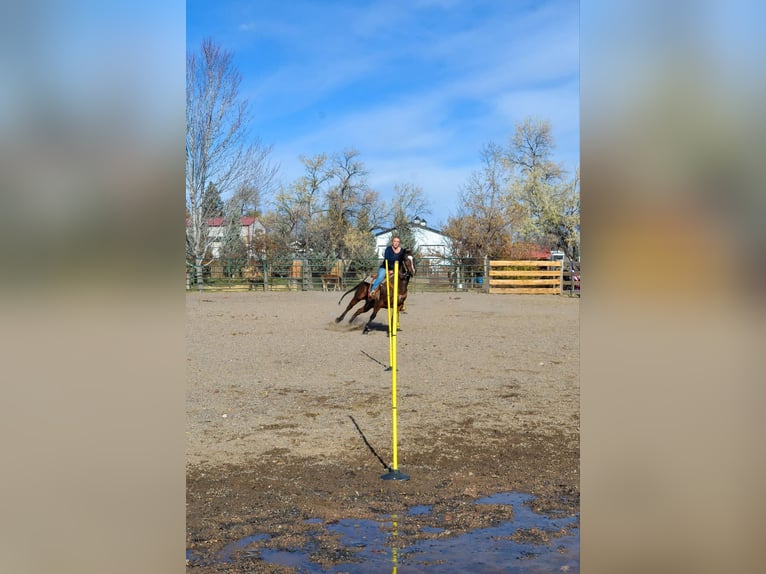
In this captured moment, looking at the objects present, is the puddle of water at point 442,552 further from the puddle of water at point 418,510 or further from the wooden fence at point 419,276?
the wooden fence at point 419,276

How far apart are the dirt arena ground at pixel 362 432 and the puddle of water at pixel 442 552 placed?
0.08 metres

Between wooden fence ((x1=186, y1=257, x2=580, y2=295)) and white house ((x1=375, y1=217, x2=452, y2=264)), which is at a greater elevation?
white house ((x1=375, y1=217, x2=452, y2=264))

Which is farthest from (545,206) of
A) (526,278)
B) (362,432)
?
A: (362,432)

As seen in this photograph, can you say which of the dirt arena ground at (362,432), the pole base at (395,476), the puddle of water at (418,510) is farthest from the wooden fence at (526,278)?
the puddle of water at (418,510)

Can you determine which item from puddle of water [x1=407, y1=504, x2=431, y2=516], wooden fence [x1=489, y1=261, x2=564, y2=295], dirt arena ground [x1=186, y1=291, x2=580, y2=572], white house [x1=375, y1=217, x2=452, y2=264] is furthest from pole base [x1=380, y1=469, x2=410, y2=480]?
wooden fence [x1=489, y1=261, x2=564, y2=295]

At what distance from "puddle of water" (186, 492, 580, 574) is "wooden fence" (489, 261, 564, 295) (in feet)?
77.7

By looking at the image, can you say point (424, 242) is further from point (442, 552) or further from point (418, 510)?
point (442, 552)

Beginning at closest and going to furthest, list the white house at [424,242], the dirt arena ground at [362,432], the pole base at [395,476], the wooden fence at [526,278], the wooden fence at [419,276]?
the dirt arena ground at [362,432]
the pole base at [395,476]
the wooden fence at [526,278]
the wooden fence at [419,276]
the white house at [424,242]

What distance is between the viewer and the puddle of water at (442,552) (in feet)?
10.6

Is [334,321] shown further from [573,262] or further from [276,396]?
[573,262]

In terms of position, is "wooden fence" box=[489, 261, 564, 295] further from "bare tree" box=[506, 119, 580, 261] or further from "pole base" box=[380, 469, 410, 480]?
"pole base" box=[380, 469, 410, 480]

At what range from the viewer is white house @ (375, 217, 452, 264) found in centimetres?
3309

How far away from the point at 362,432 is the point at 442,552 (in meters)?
2.58
